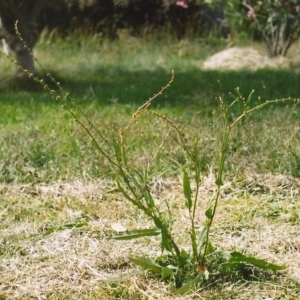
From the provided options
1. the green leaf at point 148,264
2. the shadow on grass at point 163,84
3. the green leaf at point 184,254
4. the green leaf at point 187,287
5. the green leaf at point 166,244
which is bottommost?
the shadow on grass at point 163,84

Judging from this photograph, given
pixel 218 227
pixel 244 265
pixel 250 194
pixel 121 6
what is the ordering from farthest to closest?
pixel 121 6, pixel 250 194, pixel 218 227, pixel 244 265

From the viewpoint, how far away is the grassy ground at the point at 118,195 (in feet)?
8.38

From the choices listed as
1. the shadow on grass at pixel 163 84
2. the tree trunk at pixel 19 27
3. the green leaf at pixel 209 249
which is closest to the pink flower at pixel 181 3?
the shadow on grass at pixel 163 84

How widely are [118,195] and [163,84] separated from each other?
3.79 meters

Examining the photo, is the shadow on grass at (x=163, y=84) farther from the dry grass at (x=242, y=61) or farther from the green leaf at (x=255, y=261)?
the green leaf at (x=255, y=261)

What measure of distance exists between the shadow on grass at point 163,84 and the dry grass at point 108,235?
215cm

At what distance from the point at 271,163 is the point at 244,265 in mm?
1387

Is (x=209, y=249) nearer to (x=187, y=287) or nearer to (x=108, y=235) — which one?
(x=187, y=287)

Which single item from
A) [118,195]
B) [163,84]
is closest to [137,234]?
[118,195]

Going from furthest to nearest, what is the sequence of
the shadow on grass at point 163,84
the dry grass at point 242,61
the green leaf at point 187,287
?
1. the dry grass at point 242,61
2. the shadow on grass at point 163,84
3. the green leaf at point 187,287

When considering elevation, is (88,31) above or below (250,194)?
below

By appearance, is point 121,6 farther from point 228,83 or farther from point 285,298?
point 285,298

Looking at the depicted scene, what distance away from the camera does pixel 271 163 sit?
3.87 meters

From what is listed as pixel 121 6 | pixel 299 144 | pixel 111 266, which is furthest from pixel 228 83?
pixel 121 6
